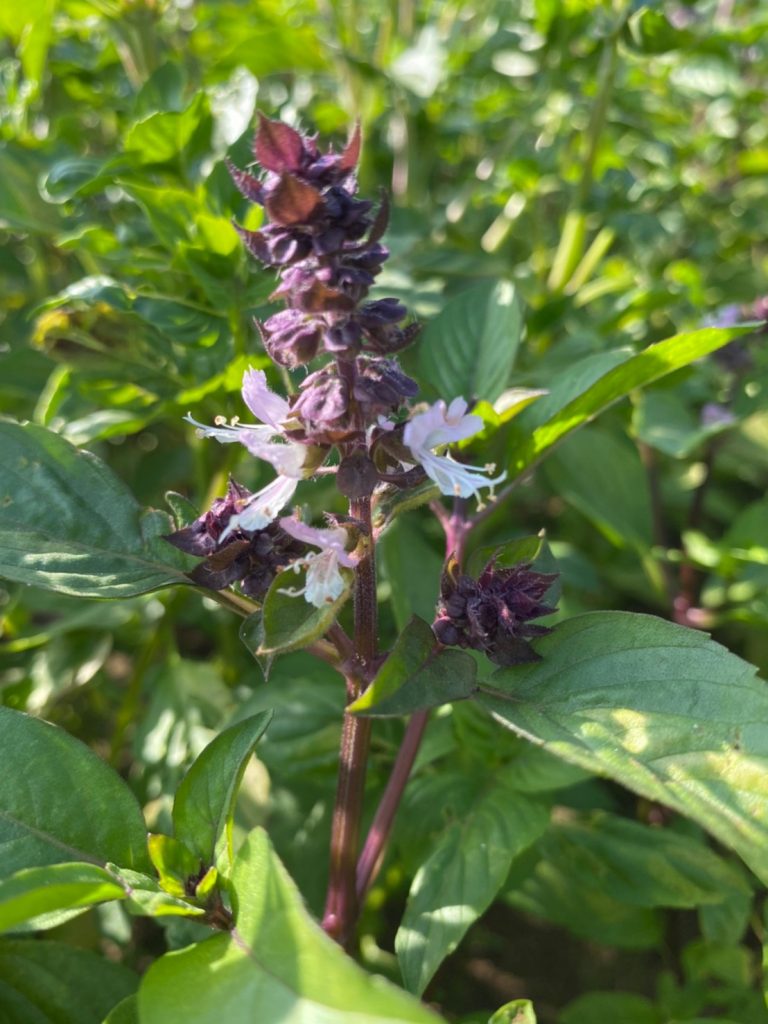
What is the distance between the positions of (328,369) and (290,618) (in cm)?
23

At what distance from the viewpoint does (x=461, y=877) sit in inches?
41.4

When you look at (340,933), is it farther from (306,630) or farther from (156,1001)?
(306,630)

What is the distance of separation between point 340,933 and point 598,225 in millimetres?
1700

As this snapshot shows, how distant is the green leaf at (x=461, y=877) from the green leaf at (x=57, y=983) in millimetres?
357

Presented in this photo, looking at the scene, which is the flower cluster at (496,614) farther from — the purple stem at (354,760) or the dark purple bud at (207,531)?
the dark purple bud at (207,531)

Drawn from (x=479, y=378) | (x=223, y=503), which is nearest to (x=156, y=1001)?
(x=223, y=503)

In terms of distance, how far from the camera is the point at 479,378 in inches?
50.5

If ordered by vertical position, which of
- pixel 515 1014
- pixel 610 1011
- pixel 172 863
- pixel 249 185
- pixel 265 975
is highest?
pixel 249 185

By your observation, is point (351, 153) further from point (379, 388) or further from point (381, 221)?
point (379, 388)

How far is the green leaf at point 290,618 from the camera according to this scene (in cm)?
78

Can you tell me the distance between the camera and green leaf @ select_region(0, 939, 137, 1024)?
103 cm

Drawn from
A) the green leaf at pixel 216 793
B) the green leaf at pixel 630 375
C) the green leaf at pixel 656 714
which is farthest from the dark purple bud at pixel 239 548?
the green leaf at pixel 630 375

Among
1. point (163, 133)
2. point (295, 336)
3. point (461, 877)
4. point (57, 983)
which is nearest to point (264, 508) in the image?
point (295, 336)

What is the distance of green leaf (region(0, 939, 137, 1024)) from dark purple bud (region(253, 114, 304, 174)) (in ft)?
3.00
